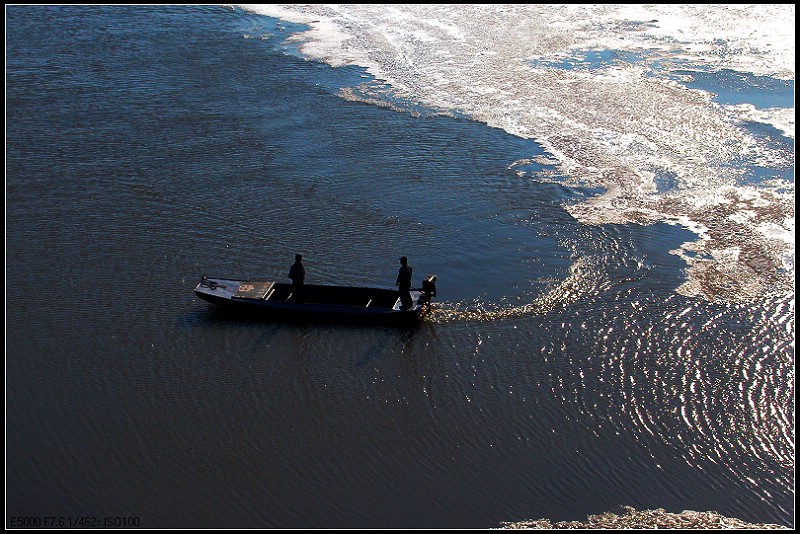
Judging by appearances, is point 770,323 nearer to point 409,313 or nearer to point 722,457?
point 722,457

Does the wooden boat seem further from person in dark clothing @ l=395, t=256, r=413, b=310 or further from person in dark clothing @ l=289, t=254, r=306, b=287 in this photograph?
person in dark clothing @ l=289, t=254, r=306, b=287

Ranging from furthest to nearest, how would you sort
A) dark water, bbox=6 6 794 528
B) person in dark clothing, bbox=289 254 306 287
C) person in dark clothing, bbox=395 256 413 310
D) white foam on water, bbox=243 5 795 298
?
white foam on water, bbox=243 5 795 298 < person in dark clothing, bbox=289 254 306 287 < person in dark clothing, bbox=395 256 413 310 < dark water, bbox=6 6 794 528

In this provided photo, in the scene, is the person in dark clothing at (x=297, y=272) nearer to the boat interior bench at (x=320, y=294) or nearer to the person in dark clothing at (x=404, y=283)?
the boat interior bench at (x=320, y=294)

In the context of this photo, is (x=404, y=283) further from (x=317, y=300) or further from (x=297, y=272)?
(x=297, y=272)

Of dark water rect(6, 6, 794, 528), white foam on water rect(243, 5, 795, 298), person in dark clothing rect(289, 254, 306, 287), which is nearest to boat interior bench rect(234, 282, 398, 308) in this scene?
person in dark clothing rect(289, 254, 306, 287)

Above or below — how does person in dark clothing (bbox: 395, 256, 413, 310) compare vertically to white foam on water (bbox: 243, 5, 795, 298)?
below

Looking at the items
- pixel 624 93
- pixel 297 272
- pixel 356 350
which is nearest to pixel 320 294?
pixel 297 272

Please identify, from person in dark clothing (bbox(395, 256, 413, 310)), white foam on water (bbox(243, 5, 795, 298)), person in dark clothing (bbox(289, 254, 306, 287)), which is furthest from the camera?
white foam on water (bbox(243, 5, 795, 298))

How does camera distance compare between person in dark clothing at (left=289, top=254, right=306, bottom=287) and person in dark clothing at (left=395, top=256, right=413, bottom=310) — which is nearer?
person in dark clothing at (left=395, top=256, right=413, bottom=310)
